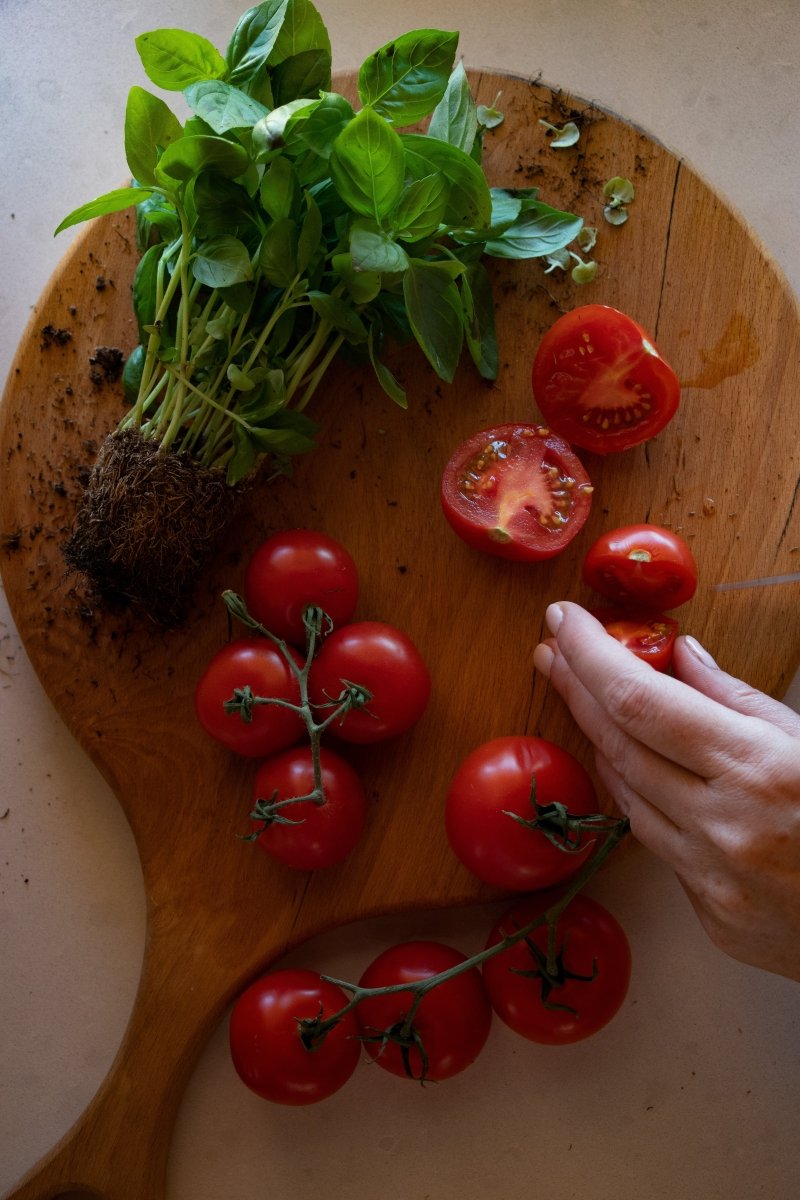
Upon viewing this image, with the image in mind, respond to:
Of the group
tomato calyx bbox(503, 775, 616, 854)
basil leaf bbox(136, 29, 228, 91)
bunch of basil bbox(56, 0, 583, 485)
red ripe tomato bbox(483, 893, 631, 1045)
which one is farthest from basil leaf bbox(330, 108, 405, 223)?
red ripe tomato bbox(483, 893, 631, 1045)

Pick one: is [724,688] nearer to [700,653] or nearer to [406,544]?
[700,653]

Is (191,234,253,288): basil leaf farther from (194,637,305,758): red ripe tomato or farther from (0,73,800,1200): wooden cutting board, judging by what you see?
(194,637,305,758): red ripe tomato

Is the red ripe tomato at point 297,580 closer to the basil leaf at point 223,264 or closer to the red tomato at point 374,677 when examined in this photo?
the red tomato at point 374,677

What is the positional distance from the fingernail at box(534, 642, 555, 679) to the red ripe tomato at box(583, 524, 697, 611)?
133mm

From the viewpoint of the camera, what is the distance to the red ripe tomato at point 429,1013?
1441mm

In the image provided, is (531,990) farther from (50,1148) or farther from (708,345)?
(708,345)

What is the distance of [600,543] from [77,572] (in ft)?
2.78

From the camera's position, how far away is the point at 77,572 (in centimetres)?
157

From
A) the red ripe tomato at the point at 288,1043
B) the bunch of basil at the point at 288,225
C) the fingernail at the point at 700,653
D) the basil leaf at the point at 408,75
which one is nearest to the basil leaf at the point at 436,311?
the bunch of basil at the point at 288,225

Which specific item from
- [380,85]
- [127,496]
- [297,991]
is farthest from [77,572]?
[380,85]

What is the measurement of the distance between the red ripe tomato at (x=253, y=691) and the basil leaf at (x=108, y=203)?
2.15ft

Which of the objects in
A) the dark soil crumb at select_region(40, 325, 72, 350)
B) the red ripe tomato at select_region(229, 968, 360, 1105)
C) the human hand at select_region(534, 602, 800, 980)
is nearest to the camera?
the human hand at select_region(534, 602, 800, 980)

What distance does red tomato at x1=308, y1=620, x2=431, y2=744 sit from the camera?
145 centimetres

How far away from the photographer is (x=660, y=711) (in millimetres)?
1292
